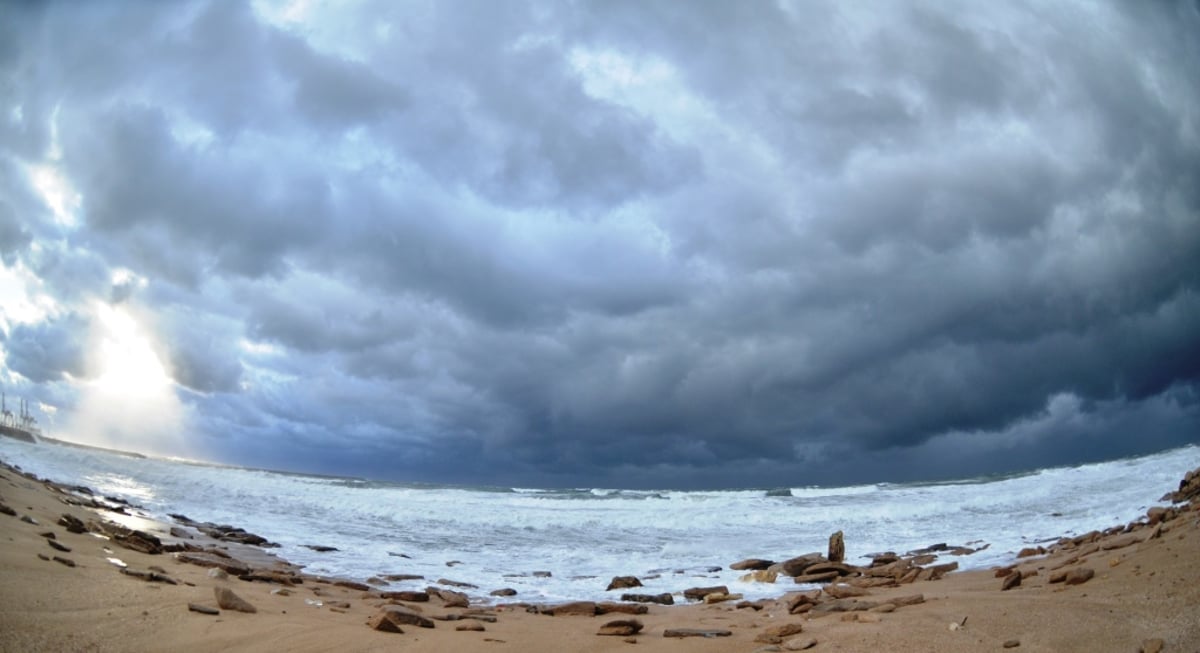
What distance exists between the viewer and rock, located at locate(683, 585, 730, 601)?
10312 millimetres

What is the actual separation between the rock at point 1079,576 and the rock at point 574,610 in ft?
18.1

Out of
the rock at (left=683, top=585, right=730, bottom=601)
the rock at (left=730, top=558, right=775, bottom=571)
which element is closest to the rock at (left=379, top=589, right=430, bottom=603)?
the rock at (left=683, top=585, right=730, bottom=601)

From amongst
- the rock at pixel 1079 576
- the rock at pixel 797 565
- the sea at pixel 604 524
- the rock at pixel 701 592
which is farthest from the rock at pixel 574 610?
the rock at pixel 1079 576

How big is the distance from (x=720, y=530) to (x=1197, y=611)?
17.7m

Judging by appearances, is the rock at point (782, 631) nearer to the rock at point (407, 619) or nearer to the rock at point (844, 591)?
the rock at point (844, 591)

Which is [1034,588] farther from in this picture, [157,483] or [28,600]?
[157,483]

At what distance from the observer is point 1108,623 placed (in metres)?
5.61

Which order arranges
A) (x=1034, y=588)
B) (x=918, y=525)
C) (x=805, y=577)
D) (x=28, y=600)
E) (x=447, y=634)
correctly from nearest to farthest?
(x=28, y=600) < (x=447, y=634) < (x=1034, y=588) < (x=805, y=577) < (x=918, y=525)

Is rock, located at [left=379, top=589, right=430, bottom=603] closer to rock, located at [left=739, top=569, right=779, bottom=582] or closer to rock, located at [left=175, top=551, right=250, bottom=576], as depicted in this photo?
rock, located at [left=175, top=551, right=250, bottom=576]

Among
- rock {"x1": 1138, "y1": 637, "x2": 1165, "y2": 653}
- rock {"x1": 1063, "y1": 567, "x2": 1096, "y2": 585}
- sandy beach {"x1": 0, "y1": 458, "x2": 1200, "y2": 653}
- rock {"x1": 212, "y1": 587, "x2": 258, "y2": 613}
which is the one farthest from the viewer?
rock {"x1": 1063, "y1": 567, "x2": 1096, "y2": 585}

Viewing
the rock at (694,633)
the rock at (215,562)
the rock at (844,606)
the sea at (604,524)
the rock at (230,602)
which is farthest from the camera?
the sea at (604,524)

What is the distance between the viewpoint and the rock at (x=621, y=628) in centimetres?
689

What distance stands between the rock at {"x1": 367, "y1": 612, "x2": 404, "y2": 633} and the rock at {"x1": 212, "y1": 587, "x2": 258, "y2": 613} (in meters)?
1.14

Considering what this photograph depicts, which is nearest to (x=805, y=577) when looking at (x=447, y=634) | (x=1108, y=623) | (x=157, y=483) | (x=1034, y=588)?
(x=1034, y=588)
